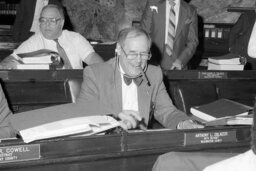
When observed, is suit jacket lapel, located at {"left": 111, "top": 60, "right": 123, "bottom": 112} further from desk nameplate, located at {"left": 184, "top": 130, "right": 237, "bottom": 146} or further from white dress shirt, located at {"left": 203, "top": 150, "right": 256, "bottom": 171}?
white dress shirt, located at {"left": 203, "top": 150, "right": 256, "bottom": 171}

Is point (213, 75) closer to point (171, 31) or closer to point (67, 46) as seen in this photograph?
point (171, 31)

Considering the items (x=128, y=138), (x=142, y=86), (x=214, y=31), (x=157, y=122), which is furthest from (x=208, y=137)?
(x=214, y=31)

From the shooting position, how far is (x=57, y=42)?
3.66 meters

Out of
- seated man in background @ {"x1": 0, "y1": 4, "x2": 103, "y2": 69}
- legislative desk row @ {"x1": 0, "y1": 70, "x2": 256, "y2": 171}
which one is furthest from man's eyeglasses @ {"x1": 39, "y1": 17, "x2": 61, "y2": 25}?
Answer: legislative desk row @ {"x1": 0, "y1": 70, "x2": 256, "y2": 171}

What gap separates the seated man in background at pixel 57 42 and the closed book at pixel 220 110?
162 cm

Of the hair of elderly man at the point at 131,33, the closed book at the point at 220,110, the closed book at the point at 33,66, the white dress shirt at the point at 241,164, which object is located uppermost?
the hair of elderly man at the point at 131,33

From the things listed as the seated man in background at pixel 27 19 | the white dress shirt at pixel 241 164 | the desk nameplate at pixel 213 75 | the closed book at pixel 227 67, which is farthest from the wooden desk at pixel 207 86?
the seated man in background at pixel 27 19

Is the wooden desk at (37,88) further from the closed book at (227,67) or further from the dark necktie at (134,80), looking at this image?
the closed book at (227,67)

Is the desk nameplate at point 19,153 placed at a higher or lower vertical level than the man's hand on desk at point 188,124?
higher

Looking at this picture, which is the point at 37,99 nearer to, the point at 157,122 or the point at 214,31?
the point at 157,122

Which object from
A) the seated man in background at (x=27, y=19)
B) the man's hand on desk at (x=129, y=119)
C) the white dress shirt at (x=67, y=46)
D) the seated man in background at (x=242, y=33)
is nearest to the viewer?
the man's hand on desk at (x=129, y=119)

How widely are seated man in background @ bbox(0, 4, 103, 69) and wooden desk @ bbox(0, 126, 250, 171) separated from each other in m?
2.00

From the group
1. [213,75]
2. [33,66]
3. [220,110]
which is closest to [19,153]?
[220,110]

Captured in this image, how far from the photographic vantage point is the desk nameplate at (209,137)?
5.56 ft
